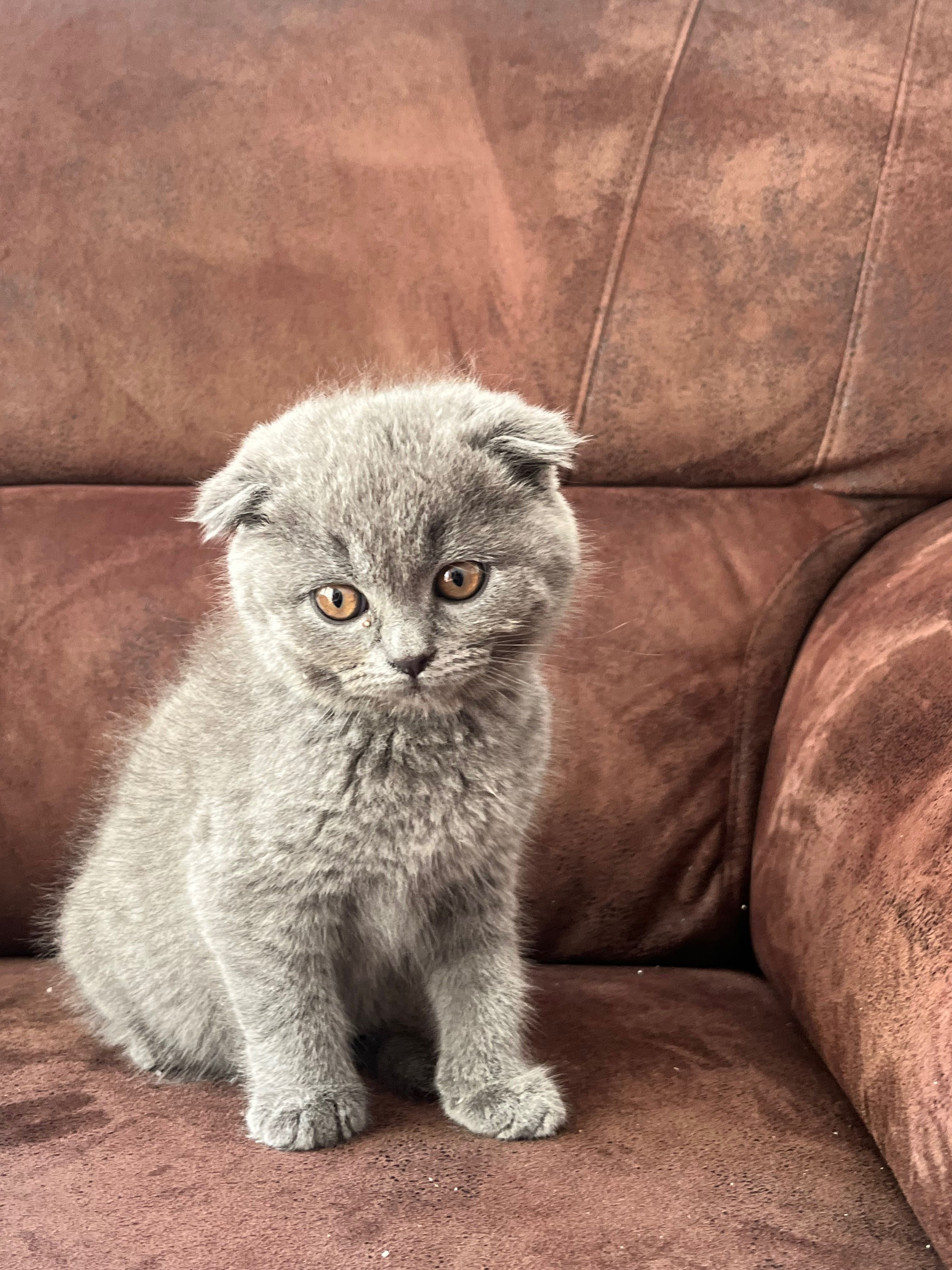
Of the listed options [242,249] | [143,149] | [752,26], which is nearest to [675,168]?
[752,26]

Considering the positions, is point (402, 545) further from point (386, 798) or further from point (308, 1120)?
point (308, 1120)

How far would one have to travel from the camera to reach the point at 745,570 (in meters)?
1.45

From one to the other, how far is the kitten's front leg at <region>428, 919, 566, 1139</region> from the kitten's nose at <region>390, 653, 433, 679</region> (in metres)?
0.29

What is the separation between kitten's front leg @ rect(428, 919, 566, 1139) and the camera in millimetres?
1002

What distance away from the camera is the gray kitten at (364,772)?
938mm

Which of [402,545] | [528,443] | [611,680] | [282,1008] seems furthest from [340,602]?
[611,680]

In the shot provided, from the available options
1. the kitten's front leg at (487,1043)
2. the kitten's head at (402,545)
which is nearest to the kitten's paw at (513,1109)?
the kitten's front leg at (487,1043)

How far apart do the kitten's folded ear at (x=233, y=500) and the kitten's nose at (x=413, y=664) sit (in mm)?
187

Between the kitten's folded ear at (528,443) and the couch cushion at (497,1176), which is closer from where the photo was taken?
the couch cushion at (497,1176)

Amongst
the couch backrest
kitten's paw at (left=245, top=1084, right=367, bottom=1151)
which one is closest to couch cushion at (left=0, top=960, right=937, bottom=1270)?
kitten's paw at (left=245, top=1084, right=367, bottom=1151)

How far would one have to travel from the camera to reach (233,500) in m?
0.98

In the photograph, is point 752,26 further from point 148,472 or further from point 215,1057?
point 215,1057

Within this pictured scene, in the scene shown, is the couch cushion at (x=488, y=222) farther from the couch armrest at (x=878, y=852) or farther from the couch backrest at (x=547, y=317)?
the couch armrest at (x=878, y=852)

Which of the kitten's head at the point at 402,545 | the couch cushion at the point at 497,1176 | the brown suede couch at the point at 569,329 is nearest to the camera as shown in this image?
the couch cushion at the point at 497,1176
